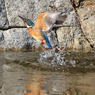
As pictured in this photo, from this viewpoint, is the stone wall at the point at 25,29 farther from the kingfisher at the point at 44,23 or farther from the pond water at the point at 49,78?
the pond water at the point at 49,78

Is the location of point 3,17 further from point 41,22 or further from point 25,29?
point 41,22

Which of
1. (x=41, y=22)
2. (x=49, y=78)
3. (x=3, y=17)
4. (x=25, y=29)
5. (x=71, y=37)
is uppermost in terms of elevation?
(x=3, y=17)

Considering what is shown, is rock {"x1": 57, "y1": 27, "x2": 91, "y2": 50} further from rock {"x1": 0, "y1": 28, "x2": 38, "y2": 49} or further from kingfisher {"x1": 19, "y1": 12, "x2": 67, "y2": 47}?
rock {"x1": 0, "y1": 28, "x2": 38, "y2": 49}

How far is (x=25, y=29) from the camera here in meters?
4.16

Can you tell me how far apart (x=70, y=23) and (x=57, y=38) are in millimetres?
410

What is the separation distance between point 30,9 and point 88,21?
1215 mm

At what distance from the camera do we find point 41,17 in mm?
3215

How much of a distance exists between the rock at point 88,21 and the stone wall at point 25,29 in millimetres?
33

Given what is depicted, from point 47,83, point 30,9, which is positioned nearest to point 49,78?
point 47,83

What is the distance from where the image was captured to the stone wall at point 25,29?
412 centimetres

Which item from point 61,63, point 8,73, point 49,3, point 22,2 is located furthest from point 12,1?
point 8,73

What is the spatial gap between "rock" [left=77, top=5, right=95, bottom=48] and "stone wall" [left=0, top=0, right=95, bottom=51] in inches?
1.3

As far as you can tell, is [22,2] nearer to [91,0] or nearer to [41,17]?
[41,17]

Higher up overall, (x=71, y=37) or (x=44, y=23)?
(x=44, y=23)
